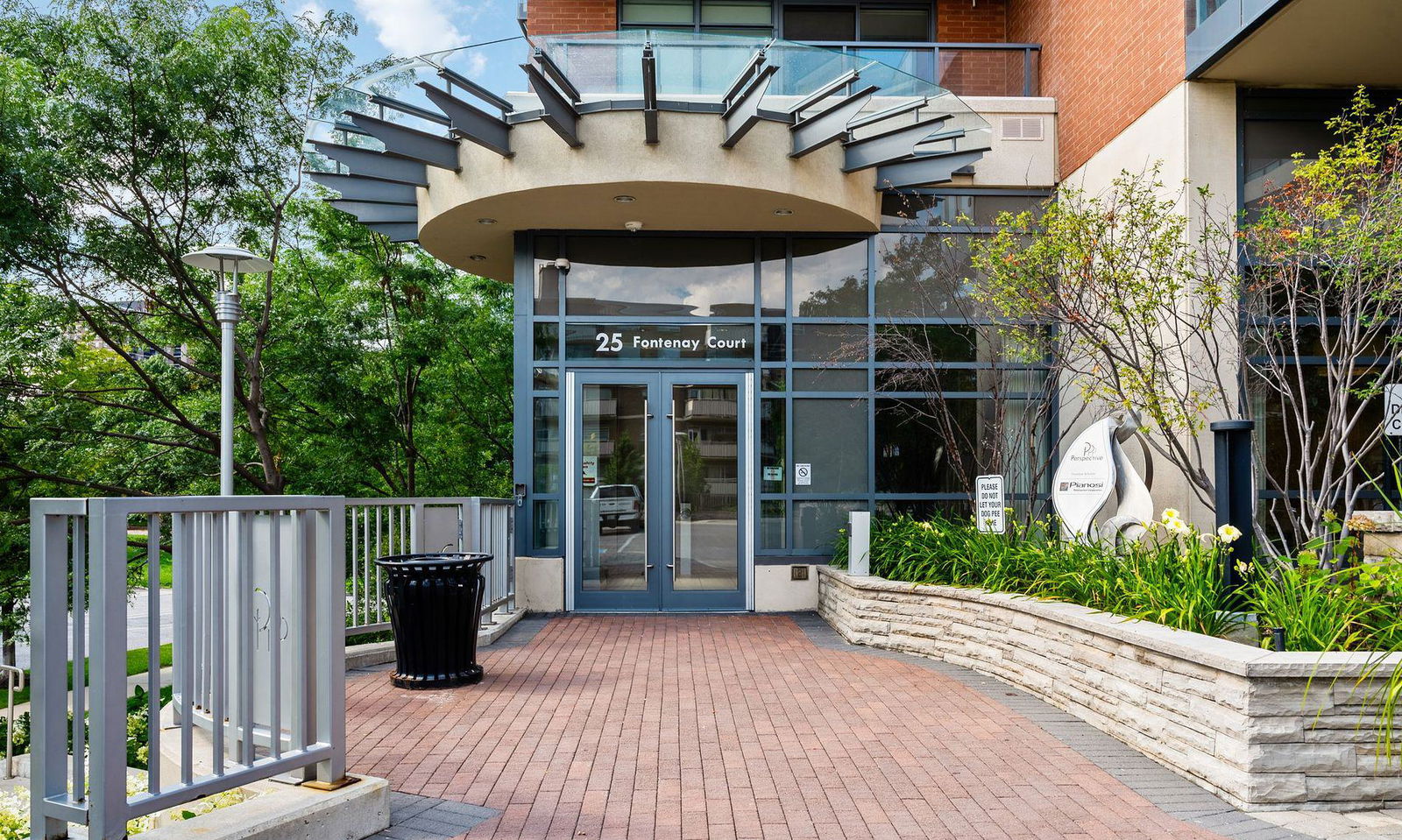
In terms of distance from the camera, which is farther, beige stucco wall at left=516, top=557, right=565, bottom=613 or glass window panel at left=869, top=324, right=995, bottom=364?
glass window panel at left=869, top=324, right=995, bottom=364

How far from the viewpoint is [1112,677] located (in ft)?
18.1

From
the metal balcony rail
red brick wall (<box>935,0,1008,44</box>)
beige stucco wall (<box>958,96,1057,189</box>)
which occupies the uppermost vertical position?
red brick wall (<box>935,0,1008,44</box>)

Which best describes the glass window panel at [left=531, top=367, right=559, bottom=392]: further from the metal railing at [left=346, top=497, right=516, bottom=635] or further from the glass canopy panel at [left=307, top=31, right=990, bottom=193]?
the glass canopy panel at [left=307, top=31, right=990, bottom=193]

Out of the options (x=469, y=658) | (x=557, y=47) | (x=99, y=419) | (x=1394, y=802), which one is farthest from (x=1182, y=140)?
(x=99, y=419)

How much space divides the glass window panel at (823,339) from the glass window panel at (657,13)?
4551 millimetres

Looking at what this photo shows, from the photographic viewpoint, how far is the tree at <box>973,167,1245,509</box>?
738 cm

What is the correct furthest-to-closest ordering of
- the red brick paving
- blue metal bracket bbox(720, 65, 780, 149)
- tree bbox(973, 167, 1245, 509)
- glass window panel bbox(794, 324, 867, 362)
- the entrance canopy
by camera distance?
glass window panel bbox(794, 324, 867, 362) < the entrance canopy < blue metal bracket bbox(720, 65, 780, 149) < tree bbox(973, 167, 1245, 509) < the red brick paving

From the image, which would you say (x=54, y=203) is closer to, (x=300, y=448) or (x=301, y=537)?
(x=300, y=448)

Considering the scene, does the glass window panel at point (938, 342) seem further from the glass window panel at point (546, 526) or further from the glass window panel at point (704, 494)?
the glass window panel at point (546, 526)

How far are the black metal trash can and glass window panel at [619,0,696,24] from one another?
324 inches

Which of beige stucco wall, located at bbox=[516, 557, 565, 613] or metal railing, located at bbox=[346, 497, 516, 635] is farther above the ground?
metal railing, located at bbox=[346, 497, 516, 635]

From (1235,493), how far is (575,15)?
9.73 m

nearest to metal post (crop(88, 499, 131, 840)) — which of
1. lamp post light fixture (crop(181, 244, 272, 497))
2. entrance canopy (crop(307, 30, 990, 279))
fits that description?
entrance canopy (crop(307, 30, 990, 279))

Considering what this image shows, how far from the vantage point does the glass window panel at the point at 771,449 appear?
34.8 ft
